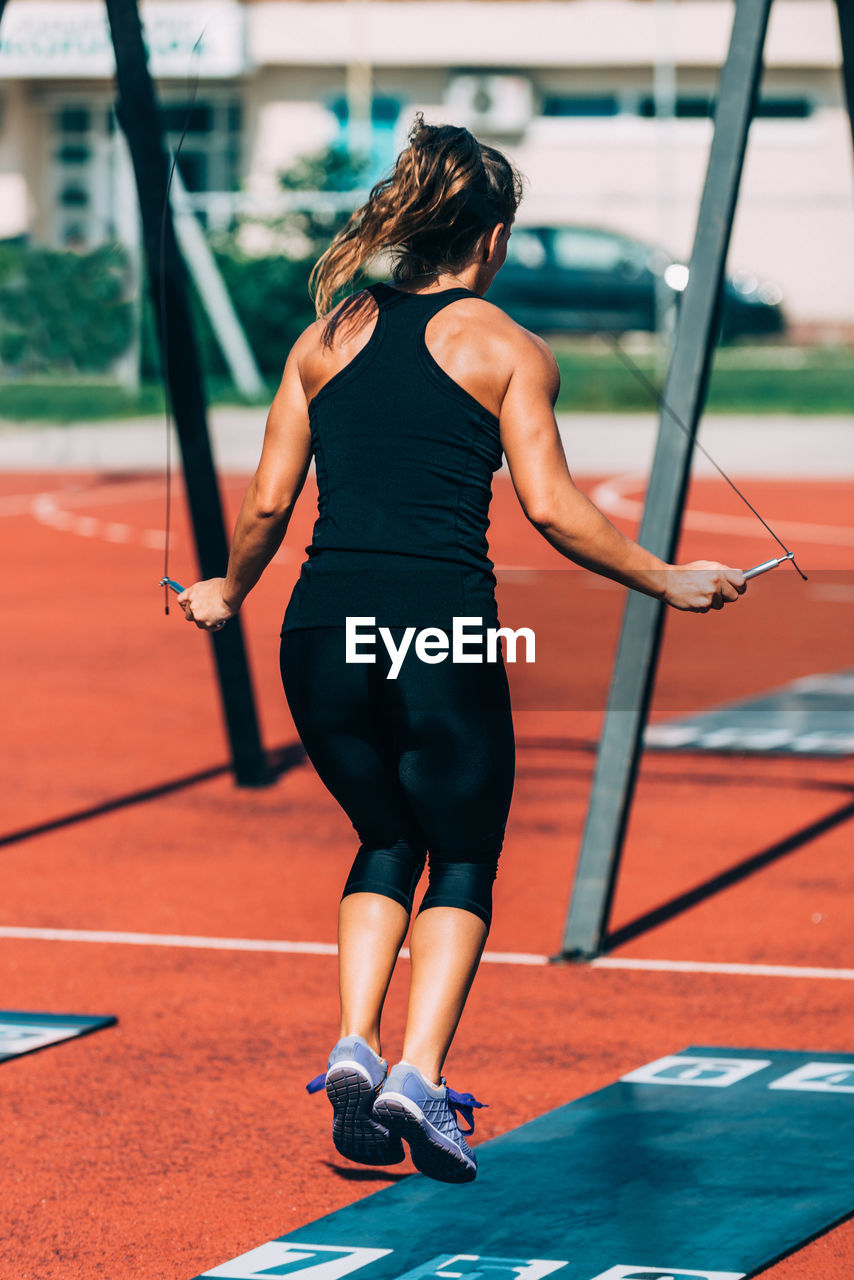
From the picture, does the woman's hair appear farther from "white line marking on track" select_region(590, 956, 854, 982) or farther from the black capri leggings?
"white line marking on track" select_region(590, 956, 854, 982)

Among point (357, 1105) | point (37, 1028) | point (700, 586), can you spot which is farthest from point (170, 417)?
point (357, 1105)

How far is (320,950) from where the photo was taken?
233 inches

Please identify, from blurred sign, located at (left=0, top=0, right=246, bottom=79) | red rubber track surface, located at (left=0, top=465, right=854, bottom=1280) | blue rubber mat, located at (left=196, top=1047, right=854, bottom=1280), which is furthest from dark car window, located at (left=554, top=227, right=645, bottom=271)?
blue rubber mat, located at (left=196, top=1047, right=854, bottom=1280)

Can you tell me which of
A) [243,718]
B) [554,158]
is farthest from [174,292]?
[554,158]

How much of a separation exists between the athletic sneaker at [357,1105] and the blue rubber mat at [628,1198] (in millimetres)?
249

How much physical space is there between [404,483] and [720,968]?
2885 millimetres

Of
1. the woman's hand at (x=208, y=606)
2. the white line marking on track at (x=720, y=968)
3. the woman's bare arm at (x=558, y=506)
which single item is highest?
the woman's bare arm at (x=558, y=506)

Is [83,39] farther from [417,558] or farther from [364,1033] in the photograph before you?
[364,1033]

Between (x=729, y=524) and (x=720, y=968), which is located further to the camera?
(x=729, y=524)

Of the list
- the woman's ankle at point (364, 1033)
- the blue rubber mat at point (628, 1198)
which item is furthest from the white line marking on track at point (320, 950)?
the woman's ankle at point (364, 1033)

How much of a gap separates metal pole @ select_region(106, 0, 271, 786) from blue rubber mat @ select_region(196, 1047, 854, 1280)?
3118 mm

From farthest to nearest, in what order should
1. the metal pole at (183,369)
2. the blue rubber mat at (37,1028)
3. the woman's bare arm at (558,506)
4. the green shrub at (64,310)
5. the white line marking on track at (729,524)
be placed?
the green shrub at (64,310)
the white line marking on track at (729,524)
the metal pole at (183,369)
the blue rubber mat at (37,1028)
the woman's bare arm at (558,506)

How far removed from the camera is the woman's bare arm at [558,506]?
130 inches

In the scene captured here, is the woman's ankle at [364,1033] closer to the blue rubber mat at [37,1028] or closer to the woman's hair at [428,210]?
the woman's hair at [428,210]
